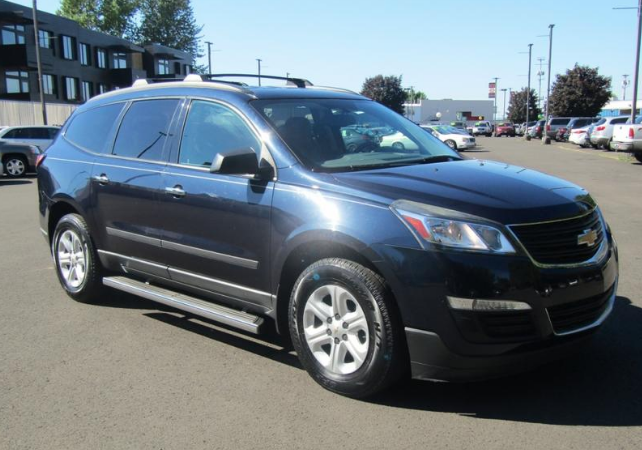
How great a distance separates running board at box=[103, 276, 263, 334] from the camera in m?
4.04

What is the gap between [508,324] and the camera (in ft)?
10.5

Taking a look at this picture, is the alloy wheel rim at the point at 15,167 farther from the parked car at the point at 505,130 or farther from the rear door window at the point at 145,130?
the parked car at the point at 505,130

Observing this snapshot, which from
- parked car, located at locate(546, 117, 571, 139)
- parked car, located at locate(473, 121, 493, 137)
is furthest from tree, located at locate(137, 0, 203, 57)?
parked car, located at locate(546, 117, 571, 139)

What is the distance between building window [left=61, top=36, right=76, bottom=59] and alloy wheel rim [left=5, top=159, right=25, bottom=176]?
103 ft

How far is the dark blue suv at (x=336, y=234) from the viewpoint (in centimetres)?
322

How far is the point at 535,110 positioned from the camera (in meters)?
93.6

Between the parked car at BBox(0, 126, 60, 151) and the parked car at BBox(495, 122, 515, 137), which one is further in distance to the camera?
the parked car at BBox(495, 122, 515, 137)

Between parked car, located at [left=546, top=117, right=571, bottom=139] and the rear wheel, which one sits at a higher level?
parked car, located at [left=546, top=117, right=571, bottom=139]

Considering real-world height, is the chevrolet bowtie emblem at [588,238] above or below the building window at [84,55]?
below

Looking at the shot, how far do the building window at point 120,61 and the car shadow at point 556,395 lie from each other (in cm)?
5800

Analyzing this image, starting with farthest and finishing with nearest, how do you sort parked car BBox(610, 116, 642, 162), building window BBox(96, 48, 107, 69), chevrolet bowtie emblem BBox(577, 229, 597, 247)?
1. building window BBox(96, 48, 107, 69)
2. parked car BBox(610, 116, 642, 162)
3. chevrolet bowtie emblem BBox(577, 229, 597, 247)

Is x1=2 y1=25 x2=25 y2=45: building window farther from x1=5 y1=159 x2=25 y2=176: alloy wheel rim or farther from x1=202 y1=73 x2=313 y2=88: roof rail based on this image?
x1=202 y1=73 x2=313 y2=88: roof rail

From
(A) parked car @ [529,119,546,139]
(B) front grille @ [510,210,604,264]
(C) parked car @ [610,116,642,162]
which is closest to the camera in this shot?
(B) front grille @ [510,210,604,264]

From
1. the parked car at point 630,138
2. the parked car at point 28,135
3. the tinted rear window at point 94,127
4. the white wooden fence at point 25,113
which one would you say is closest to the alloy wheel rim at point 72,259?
the tinted rear window at point 94,127
